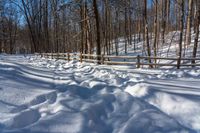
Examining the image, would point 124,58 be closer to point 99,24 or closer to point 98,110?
point 98,110

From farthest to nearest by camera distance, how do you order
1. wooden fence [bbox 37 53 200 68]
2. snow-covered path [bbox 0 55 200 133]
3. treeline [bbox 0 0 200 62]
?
treeline [bbox 0 0 200 62], wooden fence [bbox 37 53 200 68], snow-covered path [bbox 0 55 200 133]

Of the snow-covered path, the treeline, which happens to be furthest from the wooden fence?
the snow-covered path

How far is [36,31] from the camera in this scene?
4797 cm

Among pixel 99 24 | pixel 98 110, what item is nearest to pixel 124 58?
pixel 98 110

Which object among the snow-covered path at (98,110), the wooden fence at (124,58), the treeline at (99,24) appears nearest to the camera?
the snow-covered path at (98,110)

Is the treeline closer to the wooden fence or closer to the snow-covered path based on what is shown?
the wooden fence

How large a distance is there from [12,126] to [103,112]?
184 centimetres

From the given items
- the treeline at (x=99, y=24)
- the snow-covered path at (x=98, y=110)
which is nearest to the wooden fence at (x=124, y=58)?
the treeline at (x=99, y=24)

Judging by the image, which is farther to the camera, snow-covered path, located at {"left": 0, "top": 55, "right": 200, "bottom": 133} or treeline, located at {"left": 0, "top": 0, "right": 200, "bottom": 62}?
treeline, located at {"left": 0, "top": 0, "right": 200, "bottom": 62}

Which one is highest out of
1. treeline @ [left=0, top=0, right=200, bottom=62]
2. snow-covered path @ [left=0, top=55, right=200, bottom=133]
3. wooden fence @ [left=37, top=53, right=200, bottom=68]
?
treeline @ [left=0, top=0, right=200, bottom=62]

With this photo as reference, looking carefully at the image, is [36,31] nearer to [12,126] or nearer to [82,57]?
[82,57]

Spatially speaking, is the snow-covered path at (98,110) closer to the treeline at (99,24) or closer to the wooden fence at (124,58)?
the wooden fence at (124,58)

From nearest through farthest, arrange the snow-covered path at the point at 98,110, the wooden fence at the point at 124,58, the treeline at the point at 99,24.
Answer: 1. the snow-covered path at the point at 98,110
2. the wooden fence at the point at 124,58
3. the treeline at the point at 99,24

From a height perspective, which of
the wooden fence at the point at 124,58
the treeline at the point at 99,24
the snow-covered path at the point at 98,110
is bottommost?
A: the snow-covered path at the point at 98,110
